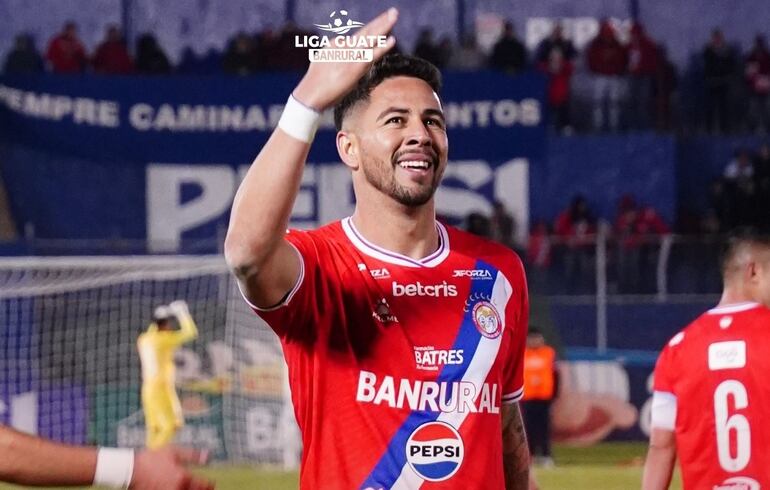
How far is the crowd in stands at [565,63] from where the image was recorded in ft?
69.7

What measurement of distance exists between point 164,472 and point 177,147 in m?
17.6

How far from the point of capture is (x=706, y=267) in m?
18.2

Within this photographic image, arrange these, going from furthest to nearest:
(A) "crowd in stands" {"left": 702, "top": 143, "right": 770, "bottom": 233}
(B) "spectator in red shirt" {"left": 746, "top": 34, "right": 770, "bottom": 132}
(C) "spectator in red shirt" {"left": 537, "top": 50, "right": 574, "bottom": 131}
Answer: (B) "spectator in red shirt" {"left": 746, "top": 34, "right": 770, "bottom": 132}
(C) "spectator in red shirt" {"left": 537, "top": 50, "right": 574, "bottom": 131}
(A) "crowd in stands" {"left": 702, "top": 143, "right": 770, "bottom": 233}

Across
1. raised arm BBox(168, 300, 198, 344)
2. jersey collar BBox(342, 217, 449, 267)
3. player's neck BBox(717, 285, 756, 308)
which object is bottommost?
raised arm BBox(168, 300, 198, 344)

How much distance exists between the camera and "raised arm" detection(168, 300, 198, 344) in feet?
52.6

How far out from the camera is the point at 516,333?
457 cm

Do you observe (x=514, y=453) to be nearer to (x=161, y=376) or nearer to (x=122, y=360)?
(x=161, y=376)

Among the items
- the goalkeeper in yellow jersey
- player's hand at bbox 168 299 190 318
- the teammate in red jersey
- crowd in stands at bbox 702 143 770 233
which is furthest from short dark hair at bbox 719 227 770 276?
crowd in stands at bbox 702 143 770 233

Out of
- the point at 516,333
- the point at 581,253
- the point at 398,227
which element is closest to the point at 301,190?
the point at 581,253

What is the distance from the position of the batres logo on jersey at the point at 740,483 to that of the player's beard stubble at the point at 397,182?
105 inches

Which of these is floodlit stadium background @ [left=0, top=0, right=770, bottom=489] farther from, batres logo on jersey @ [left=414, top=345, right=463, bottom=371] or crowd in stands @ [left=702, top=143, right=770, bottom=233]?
batres logo on jersey @ [left=414, top=345, right=463, bottom=371]

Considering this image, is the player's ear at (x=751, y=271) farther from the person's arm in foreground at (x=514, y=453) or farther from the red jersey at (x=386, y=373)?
the red jersey at (x=386, y=373)

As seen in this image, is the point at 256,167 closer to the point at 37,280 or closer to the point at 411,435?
the point at 411,435

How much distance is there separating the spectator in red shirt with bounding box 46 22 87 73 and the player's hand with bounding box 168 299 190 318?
5346 millimetres
